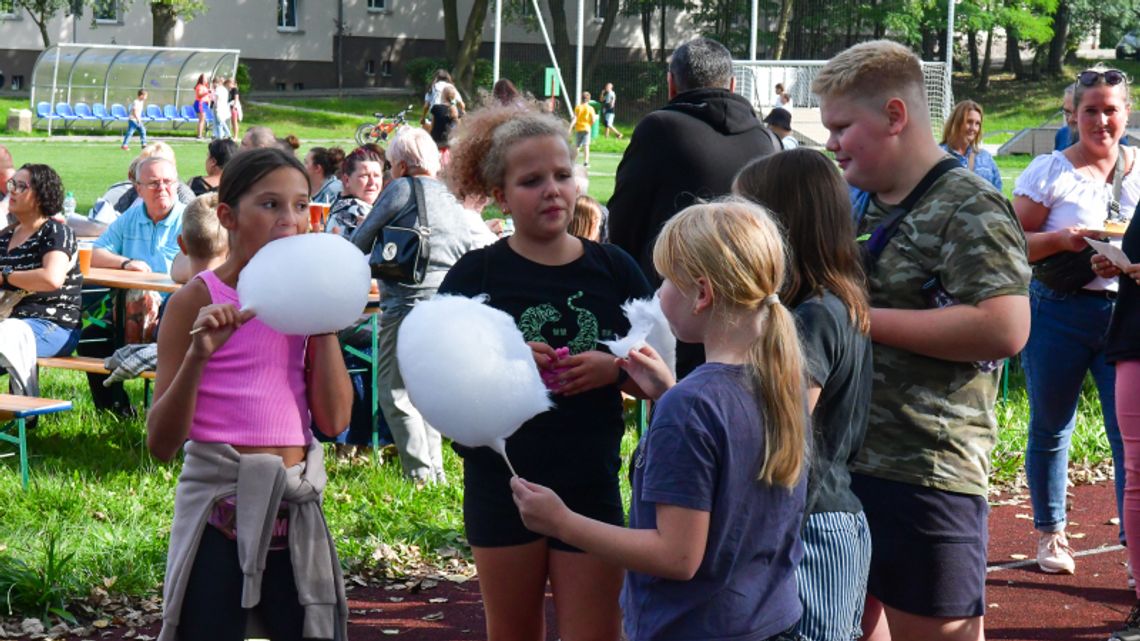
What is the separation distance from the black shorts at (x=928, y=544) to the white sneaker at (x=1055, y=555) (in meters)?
2.91

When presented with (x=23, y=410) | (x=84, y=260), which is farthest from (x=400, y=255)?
(x=84, y=260)

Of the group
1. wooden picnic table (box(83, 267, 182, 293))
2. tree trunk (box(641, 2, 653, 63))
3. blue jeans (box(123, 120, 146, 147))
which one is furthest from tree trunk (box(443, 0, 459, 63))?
wooden picnic table (box(83, 267, 182, 293))

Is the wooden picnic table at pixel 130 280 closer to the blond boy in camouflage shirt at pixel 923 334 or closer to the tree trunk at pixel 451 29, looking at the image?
the blond boy in camouflage shirt at pixel 923 334

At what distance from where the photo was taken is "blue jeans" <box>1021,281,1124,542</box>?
5.34 m

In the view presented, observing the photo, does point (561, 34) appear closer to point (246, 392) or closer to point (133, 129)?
point (133, 129)

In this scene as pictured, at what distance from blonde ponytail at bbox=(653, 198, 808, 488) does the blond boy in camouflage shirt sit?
592 mm

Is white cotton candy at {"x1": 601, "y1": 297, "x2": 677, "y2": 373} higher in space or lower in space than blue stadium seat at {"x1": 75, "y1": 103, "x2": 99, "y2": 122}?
lower

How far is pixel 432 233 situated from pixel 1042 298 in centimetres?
310

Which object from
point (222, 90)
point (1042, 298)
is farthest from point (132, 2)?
point (1042, 298)

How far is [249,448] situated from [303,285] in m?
0.49

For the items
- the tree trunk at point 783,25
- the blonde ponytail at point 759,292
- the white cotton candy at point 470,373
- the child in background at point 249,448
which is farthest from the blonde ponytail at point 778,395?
the tree trunk at point 783,25

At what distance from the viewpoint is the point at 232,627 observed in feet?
10.2

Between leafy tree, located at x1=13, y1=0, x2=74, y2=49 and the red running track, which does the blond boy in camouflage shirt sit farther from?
leafy tree, located at x1=13, y1=0, x2=74, y2=49

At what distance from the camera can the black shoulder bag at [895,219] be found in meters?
3.11
